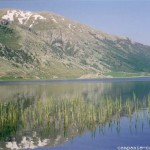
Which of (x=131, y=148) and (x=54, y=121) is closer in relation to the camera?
(x=131, y=148)

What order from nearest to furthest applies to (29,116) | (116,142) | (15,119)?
(116,142) → (15,119) → (29,116)

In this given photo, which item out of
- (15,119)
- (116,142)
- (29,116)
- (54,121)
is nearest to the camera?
(116,142)

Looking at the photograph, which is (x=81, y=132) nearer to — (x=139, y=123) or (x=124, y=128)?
(x=124, y=128)

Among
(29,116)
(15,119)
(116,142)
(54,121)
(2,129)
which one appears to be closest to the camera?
(116,142)

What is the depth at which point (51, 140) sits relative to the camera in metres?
60.1

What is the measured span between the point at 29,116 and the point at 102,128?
69.8 feet

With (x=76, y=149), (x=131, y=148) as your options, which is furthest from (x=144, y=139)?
(x=76, y=149)

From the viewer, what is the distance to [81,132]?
66.4 metres

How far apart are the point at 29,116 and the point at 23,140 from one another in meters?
22.7

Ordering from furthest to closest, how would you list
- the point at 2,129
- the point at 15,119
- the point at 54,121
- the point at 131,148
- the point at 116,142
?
the point at 54,121 → the point at 15,119 → the point at 2,129 → the point at 116,142 → the point at 131,148

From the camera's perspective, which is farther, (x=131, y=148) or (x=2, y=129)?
(x=2, y=129)

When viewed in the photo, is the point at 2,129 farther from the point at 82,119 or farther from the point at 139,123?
the point at 139,123

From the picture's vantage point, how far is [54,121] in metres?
76.2

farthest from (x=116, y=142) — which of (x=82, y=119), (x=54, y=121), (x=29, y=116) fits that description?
(x=29, y=116)
